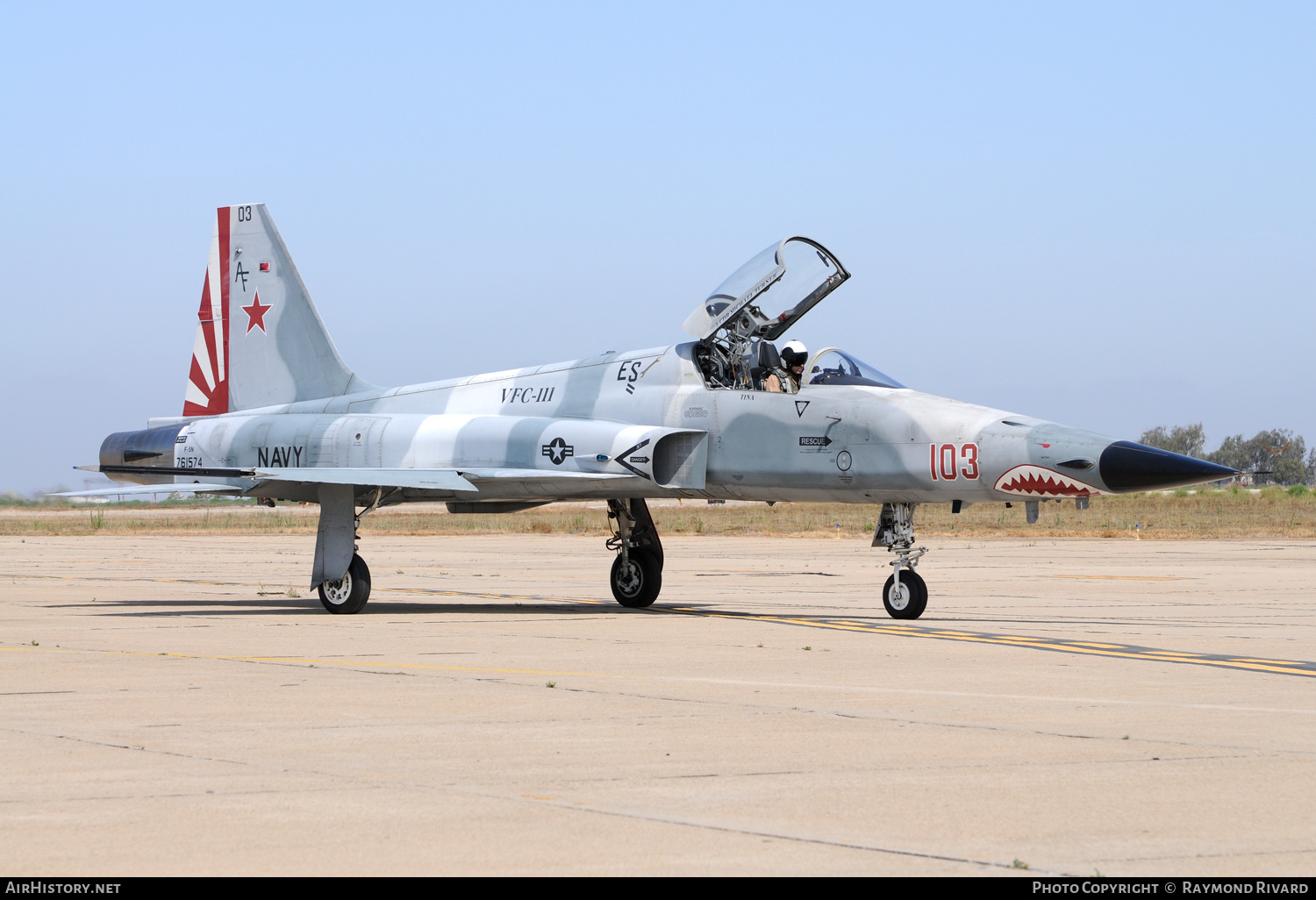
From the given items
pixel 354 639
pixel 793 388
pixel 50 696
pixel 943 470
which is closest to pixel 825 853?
pixel 50 696

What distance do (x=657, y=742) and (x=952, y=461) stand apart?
25.7ft

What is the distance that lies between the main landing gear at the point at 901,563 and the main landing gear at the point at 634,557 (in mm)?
3248

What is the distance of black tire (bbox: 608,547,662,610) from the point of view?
17.3 m

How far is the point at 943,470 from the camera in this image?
1419 centimetres

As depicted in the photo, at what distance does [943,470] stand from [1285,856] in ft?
31.6

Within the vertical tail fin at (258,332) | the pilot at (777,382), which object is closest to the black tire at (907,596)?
the pilot at (777,382)

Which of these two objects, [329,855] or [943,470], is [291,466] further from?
[329,855]

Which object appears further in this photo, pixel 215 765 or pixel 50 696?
pixel 50 696

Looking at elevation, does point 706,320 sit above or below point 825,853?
above

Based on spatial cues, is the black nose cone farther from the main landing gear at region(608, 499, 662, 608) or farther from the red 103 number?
the main landing gear at region(608, 499, 662, 608)

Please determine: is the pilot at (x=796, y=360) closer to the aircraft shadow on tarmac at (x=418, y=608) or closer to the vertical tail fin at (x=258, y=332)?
the aircraft shadow on tarmac at (x=418, y=608)

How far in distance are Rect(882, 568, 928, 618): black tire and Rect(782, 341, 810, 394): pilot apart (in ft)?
7.65

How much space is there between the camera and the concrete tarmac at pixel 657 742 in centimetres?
479

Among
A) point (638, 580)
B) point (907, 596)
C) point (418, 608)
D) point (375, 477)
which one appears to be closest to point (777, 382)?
point (907, 596)
